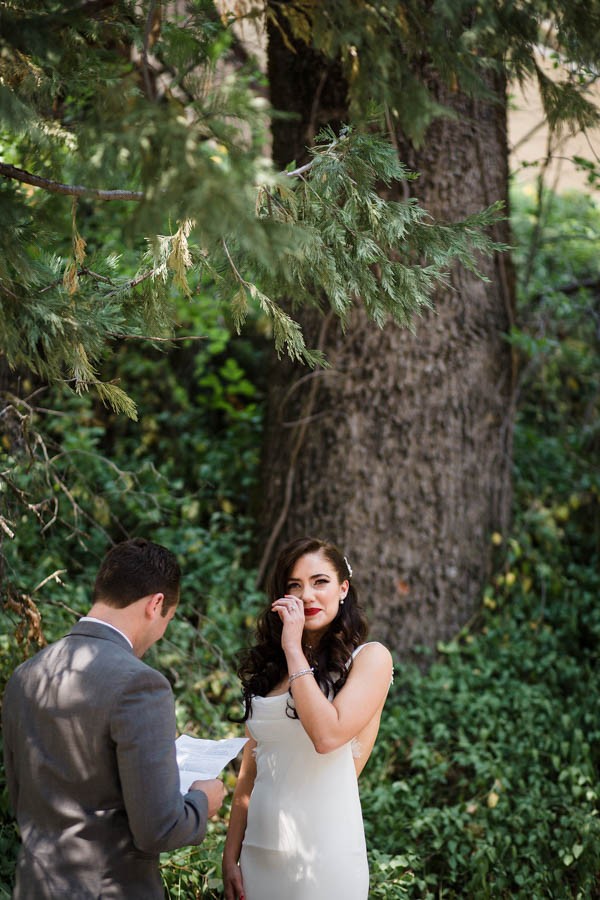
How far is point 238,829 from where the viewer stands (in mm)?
3092

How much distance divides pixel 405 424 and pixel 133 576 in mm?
3537

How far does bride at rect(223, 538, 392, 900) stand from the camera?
279 centimetres

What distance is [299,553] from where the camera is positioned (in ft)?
10.5

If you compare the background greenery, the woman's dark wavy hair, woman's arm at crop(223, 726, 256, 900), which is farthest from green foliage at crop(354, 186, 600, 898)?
the woman's dark wavy hair

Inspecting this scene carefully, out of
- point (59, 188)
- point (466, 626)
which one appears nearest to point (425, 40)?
point (59, 188)

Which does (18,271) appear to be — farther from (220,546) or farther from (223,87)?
(220,546)

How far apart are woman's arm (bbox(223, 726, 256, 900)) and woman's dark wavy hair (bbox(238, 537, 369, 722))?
159 millimetres

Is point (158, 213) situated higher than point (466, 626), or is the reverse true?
point (158, 213)

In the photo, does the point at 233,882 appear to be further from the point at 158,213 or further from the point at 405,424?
the point at 405,424

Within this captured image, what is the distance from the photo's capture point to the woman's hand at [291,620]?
2.81 m

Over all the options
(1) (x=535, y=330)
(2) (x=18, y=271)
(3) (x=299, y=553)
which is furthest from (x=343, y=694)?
(1) (x=535, y=330)

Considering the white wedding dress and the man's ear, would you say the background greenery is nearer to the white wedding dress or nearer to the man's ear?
the white wedding dress

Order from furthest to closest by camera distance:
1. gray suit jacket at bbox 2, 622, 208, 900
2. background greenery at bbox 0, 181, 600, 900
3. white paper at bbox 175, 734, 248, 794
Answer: background greenery at bbox 0, 181, 600, 900
white paper at bbox 175, 734, 248, 794
gray suit jacket at bbox 2, 622, 208, 900

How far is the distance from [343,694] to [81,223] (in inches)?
191
